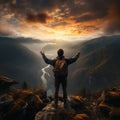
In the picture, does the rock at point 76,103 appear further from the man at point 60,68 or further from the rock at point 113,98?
the man at point 60,68

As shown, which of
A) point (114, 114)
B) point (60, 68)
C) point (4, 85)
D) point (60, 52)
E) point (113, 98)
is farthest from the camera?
point (4, 85)

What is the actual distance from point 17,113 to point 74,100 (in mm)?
5984

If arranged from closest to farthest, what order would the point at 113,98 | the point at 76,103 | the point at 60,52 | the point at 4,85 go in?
the point at 60,52 < the point at 76,103 < the point at 113,98 < the point at 4,85

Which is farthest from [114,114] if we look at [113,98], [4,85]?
[4,85]

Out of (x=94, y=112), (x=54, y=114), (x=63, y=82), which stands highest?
(x=63, y=82)

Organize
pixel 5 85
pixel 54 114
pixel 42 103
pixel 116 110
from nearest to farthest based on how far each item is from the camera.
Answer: pixel 54 114 → pixel 116 110 → pixel 42 103 → pixel 5 85

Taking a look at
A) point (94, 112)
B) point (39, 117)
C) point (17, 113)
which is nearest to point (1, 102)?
point (17, 113)

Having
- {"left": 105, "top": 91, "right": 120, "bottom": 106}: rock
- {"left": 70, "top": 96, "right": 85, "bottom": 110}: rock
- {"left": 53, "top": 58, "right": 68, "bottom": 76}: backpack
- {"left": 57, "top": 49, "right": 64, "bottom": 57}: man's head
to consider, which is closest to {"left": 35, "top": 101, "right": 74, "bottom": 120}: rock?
{"left": 53, "top": 58, "right": 68, "bottom": 76}: backpack

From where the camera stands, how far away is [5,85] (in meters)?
27.1

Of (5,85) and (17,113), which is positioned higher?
(5,85)

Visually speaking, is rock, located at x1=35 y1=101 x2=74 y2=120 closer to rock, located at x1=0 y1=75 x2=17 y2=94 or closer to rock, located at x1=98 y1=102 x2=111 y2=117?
rock, located at x1=98 y1=102 x2=111 y2=117

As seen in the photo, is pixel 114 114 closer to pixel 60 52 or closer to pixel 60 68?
pixel 60 68

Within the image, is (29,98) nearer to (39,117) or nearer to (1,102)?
(1,102)

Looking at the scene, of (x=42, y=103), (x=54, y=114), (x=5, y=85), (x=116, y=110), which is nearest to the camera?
(x=54, y=114)
